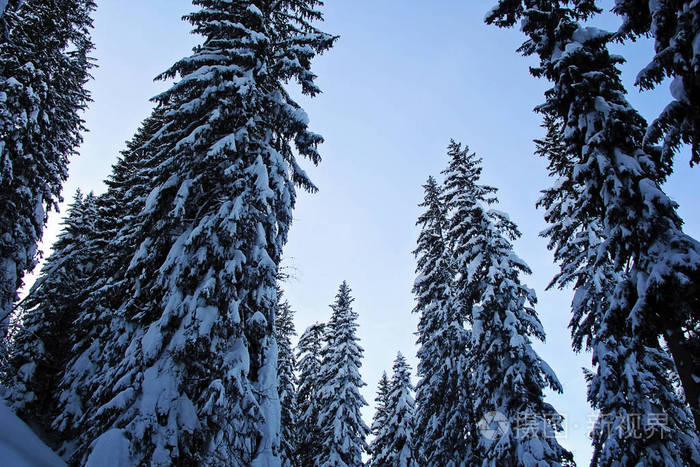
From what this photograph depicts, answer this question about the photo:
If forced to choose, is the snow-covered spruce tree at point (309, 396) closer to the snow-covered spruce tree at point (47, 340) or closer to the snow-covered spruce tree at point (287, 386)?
the snow-covered spruce tree at point (287, 386)

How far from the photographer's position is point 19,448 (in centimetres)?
594

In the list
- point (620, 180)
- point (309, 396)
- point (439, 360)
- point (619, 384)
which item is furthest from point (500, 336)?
point (309, 396)

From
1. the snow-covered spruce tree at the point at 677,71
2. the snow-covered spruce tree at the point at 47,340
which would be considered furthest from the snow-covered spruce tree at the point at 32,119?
the snow-covered spruce tree at the point at 677,71

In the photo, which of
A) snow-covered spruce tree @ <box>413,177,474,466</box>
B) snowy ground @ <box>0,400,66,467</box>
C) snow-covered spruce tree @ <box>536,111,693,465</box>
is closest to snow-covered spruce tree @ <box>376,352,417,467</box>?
snow-covered spruce tree @ <box>413,177,474,466</box>

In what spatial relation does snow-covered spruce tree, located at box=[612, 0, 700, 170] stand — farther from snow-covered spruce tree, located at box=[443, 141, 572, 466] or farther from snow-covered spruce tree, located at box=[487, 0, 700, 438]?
snow-covered spruce tree, located at box=[443, 141, 572, 466]

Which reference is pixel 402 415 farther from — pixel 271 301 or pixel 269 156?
pixel 269 156

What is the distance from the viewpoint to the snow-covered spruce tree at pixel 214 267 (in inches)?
284

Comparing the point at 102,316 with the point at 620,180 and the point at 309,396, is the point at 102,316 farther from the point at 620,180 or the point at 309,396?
the point at 309,396

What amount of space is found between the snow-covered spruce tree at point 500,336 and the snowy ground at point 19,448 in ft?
44.5

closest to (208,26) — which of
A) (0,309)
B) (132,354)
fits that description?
(132,354)

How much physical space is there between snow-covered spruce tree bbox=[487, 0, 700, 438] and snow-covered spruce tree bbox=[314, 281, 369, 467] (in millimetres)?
19363

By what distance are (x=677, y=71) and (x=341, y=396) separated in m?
23.7

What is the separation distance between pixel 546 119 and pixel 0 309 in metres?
27.9

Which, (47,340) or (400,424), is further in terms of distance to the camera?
(400,424)
